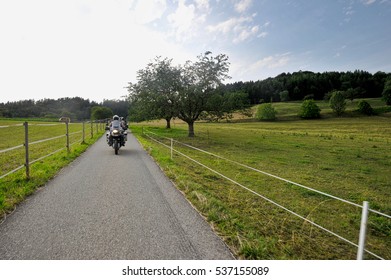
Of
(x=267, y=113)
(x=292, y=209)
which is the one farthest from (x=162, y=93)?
(x=267, y=113)

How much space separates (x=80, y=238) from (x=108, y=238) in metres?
0.41

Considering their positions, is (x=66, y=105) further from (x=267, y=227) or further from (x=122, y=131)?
(x=267, y=227)

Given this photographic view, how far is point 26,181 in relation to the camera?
21.5ft

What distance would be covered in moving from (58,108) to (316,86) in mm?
141282

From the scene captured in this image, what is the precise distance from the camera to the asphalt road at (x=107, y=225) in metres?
3.18

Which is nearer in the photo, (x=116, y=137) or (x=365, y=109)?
(x=116, y=137)

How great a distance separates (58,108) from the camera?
5482 inches

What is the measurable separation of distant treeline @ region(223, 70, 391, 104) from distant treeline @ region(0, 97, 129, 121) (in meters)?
68.2

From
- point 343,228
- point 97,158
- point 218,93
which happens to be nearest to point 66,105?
point 218,93

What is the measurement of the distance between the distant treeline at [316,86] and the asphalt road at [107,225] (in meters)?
99.2

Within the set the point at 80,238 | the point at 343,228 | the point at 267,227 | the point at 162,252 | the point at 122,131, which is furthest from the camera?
the point at 122,131

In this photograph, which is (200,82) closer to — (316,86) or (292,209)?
(292,209)

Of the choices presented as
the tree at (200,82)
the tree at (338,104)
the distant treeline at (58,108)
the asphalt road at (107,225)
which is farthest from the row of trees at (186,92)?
the distant treeline at (58,108)

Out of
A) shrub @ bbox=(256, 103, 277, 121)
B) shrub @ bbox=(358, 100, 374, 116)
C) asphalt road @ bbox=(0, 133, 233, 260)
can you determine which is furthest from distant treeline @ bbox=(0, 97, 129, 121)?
asphalt road @ bbox=(0, 133, 233, 260)
